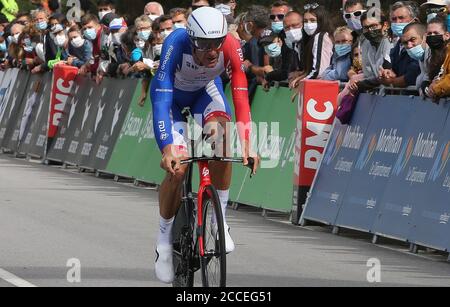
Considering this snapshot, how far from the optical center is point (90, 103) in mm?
23453

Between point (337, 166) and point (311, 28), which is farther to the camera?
point (311, 28)

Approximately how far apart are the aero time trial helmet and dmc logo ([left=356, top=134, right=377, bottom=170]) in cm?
535

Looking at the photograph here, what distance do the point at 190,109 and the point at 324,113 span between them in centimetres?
583

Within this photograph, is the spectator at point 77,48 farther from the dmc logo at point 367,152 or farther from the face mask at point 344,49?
the dmc logo at point 367,152

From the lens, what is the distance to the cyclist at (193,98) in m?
9.39

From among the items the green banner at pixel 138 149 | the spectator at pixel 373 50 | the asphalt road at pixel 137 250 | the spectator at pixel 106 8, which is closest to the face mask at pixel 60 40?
the spectator at pixel 106 8

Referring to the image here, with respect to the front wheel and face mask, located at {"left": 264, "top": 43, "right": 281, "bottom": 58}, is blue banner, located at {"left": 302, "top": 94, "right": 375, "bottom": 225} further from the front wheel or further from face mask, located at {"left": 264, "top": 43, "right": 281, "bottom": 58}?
the front wheel

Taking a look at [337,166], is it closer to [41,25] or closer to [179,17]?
[179,17]

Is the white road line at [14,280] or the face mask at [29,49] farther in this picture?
the face mask at [29,49]

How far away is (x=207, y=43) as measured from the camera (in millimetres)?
9430

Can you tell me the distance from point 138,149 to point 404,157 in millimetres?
7518

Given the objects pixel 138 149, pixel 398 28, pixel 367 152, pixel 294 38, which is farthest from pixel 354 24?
pixel 138 149

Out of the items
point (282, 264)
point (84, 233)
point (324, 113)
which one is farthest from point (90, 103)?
point (282, 264)

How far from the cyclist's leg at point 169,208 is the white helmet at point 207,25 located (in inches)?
30.3
